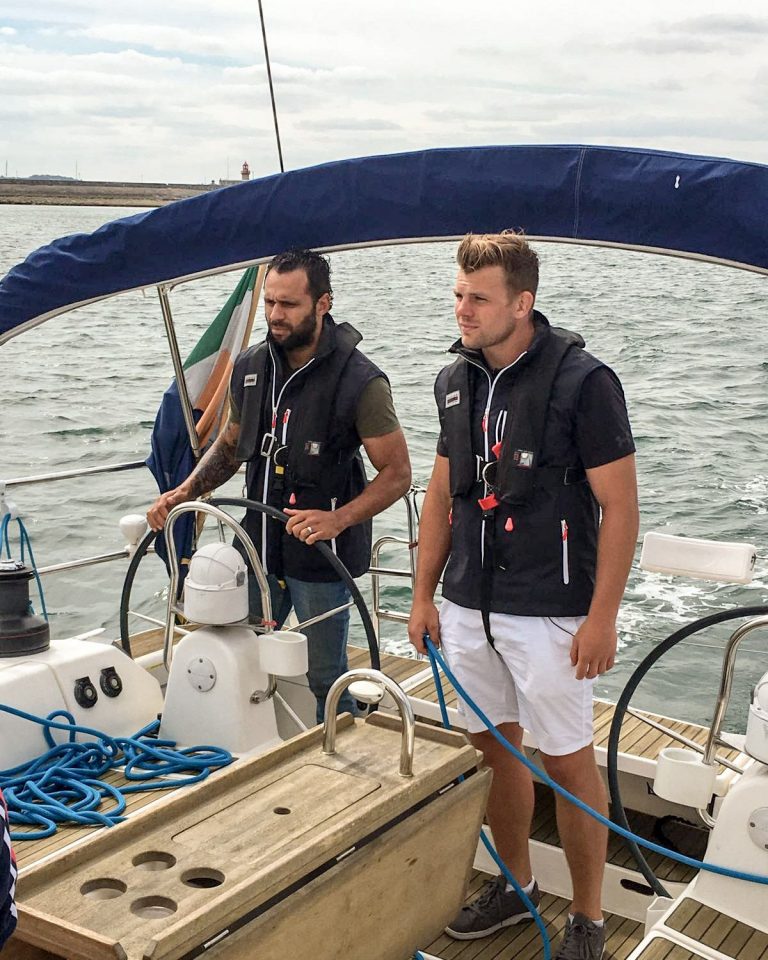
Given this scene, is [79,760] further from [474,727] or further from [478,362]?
[478,362]

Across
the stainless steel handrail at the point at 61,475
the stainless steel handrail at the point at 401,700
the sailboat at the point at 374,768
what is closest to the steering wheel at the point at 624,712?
the sailboat at the point at 374,768

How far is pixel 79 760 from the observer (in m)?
3.02

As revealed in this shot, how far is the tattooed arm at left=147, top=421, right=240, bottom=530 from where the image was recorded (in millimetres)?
3355

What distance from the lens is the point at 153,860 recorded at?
6.40 ft

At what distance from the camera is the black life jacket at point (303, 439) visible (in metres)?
3.16

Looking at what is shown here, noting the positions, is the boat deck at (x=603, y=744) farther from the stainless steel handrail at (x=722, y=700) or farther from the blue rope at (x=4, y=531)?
the blue rope at (x=4, y=531)

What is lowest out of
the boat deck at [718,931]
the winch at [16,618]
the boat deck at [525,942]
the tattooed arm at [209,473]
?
the boat deck at [525,942]

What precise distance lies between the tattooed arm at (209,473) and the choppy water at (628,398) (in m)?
3.15

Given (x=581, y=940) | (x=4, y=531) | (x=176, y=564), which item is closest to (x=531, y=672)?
(x=581, y=940)

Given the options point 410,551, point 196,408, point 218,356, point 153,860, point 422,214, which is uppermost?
point 422,214

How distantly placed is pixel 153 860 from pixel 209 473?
1626 mm

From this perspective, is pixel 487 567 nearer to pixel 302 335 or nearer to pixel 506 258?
pixel 506 258

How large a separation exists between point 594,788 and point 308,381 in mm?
1304

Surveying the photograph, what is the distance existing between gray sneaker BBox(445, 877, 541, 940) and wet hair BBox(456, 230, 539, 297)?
4.60 feet
